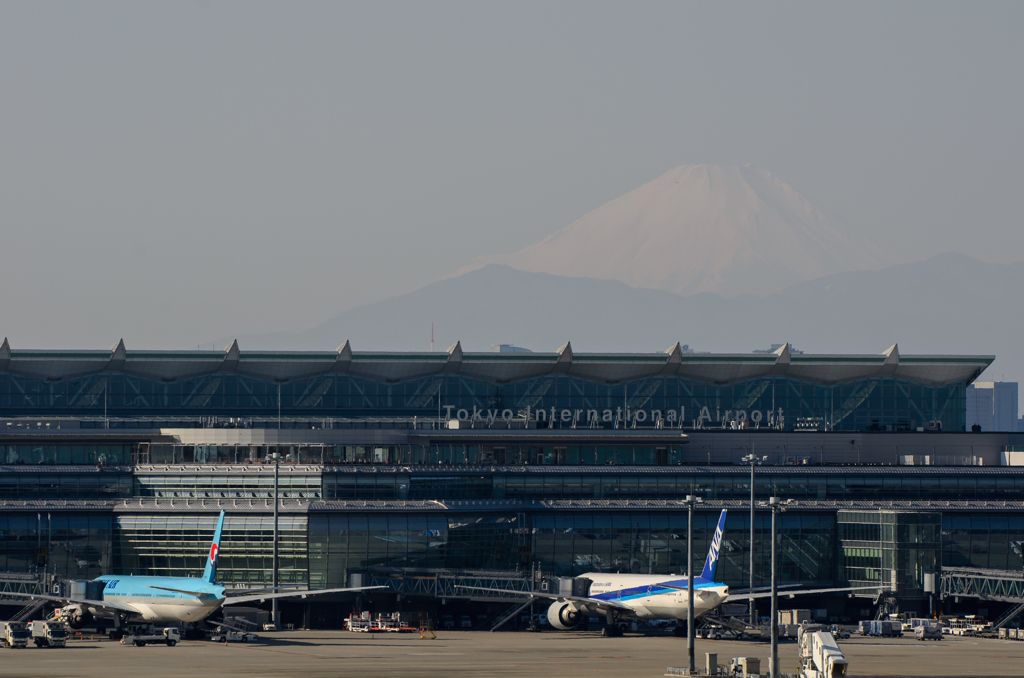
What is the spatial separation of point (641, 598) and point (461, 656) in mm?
27934

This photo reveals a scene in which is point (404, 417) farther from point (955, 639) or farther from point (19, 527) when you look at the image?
point (955, 639)

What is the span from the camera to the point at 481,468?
162250 mm

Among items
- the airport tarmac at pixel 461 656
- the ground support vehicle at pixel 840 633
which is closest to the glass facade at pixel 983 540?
the ground support vehicle at pixel 840 633

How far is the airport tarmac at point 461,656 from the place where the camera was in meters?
96.9

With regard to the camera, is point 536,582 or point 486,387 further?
point 486,387

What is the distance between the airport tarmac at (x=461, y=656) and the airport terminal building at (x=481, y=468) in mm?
17791

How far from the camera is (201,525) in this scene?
152750 millimetres

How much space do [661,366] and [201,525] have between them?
63823 mm

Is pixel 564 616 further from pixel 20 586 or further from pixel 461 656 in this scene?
pixel 20 586

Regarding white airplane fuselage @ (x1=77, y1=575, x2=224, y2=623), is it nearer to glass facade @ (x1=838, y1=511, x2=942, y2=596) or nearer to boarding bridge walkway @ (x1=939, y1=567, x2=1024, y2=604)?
glass facade @ (x1=838, y1=511, x2=942, y2=596)

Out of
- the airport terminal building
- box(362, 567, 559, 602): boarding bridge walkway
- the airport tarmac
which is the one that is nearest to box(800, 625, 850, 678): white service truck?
the airport tarmac

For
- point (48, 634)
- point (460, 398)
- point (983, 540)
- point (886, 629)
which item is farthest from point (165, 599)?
point (983, 540)

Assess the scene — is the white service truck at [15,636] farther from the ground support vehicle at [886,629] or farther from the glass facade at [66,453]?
the ground support vehicle at [886,629]

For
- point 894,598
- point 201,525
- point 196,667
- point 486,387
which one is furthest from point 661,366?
point 196,667
